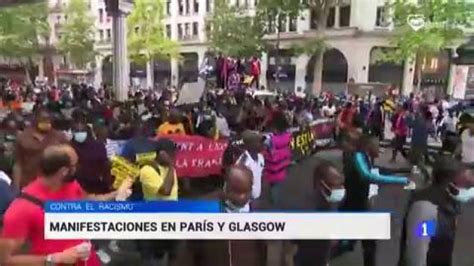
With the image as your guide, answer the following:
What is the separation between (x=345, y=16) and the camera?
2150 millimetres

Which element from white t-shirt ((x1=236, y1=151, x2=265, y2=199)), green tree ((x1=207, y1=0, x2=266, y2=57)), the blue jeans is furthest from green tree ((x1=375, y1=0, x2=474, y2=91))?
white t-shirt ((x1=236, y1=151, x2=265, y2=199))

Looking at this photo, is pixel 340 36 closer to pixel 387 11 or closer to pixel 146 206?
pixel 387 11

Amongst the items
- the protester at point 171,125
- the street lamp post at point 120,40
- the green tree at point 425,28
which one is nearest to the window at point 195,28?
the street lamp post at point 120,40

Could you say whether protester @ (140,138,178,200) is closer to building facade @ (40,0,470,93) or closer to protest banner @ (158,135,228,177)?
protest banner @ (158,135,228,177)

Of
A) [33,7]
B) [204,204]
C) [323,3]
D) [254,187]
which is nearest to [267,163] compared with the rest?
[254,187]

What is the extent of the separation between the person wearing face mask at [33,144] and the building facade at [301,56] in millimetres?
302

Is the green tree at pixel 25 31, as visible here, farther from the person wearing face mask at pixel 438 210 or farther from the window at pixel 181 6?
the person wearing face mask at pixel 438 210

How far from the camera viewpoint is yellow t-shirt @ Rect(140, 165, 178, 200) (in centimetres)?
227

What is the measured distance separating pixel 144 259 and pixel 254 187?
0.58 metres

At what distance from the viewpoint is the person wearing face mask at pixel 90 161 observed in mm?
2229

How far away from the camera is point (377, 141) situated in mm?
2684

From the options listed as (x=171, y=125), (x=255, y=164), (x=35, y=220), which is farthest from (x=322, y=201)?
(x=35, y=220)

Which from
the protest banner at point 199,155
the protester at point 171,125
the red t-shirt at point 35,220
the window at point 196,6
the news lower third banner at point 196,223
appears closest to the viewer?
the red t-shirt at point 35,220

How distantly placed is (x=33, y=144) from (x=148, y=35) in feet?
2.26
